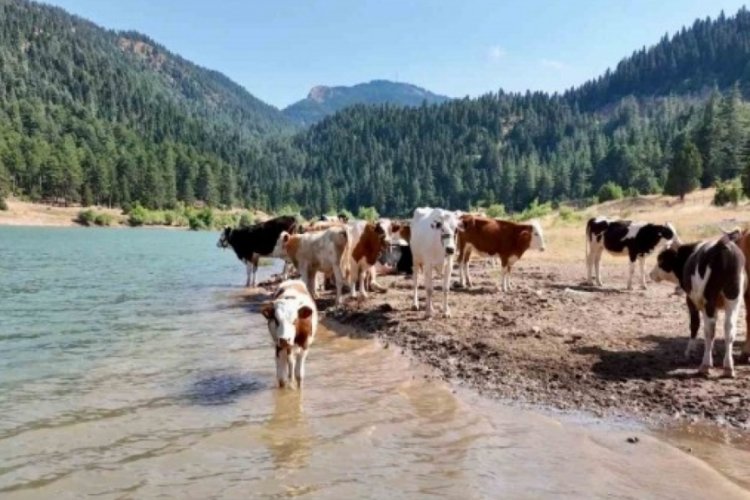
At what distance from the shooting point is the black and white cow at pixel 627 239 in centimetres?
2228

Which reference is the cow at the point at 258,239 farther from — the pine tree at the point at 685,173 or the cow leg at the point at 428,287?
the pine tree at the point at 685,173

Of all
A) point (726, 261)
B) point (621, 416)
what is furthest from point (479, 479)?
point (726, 261)

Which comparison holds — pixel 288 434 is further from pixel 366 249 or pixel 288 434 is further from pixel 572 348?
pixel 366 249

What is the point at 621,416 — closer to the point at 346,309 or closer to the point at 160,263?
the point at 346,309

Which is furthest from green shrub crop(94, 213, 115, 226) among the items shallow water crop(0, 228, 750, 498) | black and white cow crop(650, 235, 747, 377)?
black and white cow crop(650, 235, 747, 377)

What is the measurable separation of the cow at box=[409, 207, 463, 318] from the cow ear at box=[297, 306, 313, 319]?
223 inches

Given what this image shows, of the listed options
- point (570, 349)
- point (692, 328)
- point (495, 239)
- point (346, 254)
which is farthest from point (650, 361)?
point (495, 239)

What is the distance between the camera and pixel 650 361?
39.2 feet

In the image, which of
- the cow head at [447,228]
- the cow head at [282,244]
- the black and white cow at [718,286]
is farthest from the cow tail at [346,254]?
the black and white cow at [718,286]

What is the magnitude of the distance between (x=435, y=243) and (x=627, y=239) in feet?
29.7

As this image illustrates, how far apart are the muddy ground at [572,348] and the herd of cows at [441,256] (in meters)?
0.70

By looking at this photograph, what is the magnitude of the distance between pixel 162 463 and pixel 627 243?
60.8 feet

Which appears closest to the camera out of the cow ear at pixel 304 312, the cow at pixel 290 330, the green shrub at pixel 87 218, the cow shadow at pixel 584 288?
the cow at pixel 290 330

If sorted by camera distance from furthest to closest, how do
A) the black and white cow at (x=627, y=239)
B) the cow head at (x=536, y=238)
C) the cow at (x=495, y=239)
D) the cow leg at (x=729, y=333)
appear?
the cow head at (x=536, y=238) → the black and white cow at (x=627, y=239) → the cow at (x=495, y=239) → the cow leg at (x=729, y=333)
